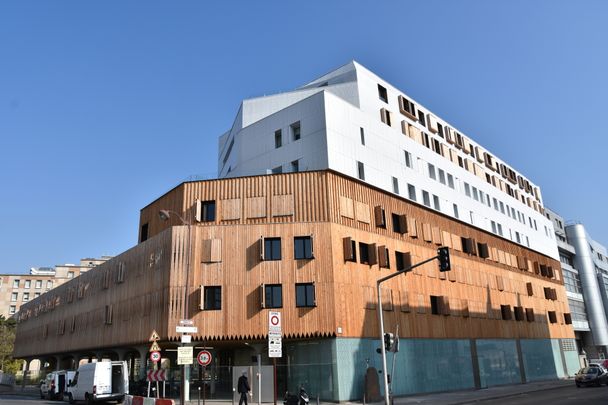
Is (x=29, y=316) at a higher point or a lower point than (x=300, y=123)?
lower

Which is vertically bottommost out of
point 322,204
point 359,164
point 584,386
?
point 584,386

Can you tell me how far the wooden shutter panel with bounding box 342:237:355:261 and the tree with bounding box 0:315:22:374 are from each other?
8800 cm

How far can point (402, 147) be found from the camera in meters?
44.6

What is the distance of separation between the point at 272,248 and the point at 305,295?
12.6 feet

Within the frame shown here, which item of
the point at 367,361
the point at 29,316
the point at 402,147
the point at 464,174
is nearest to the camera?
the point at 367,361

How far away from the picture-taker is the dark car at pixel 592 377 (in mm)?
Answer: 38875

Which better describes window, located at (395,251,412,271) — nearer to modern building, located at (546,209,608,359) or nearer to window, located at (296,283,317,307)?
window, located at (296,283,317,307)

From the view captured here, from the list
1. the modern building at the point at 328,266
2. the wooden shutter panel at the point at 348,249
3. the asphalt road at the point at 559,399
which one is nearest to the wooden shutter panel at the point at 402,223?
the modern building at the point at 328,266

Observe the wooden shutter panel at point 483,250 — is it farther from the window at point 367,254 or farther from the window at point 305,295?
the window at point 305,295

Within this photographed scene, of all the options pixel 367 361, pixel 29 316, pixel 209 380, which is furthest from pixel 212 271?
pixel 29 316

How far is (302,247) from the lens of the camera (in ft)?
105

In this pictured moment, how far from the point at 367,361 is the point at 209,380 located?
11.4m

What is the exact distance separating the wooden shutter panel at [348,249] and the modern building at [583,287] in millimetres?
57010

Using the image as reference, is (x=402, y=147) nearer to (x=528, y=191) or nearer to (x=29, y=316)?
(x=528, y=191)
